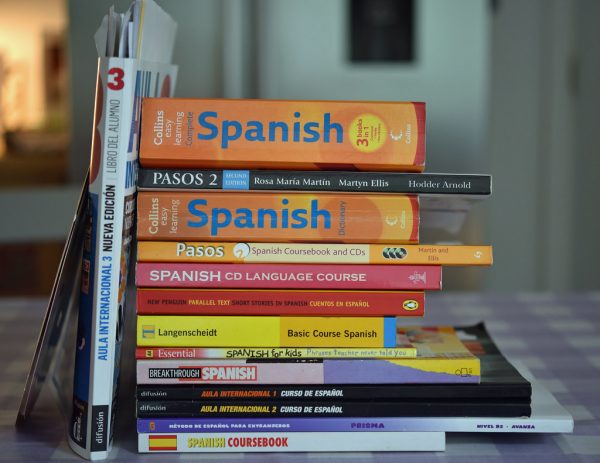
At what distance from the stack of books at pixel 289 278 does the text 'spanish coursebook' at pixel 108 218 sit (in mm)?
25

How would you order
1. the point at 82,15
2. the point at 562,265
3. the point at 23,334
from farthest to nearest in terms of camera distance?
the point at 562,265 → the point at 82,15 → the point at 23,334

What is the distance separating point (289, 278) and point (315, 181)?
0.29ft

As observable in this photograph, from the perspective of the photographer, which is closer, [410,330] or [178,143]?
[178,143]

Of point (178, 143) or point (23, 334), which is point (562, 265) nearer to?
point (23, 334)

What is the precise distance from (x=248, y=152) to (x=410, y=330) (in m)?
0.29

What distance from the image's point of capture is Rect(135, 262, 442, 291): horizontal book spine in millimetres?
733

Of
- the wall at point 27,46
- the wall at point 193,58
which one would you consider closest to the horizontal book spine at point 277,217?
the wall at point 193,58

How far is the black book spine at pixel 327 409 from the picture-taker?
Answer: 736 mm

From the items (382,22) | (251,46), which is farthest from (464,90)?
(251,46)

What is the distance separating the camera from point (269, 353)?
29.4 inches

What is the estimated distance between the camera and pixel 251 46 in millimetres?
2707

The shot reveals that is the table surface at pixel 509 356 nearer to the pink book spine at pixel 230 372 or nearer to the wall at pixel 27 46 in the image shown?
the pink book spine at pixel 230 372

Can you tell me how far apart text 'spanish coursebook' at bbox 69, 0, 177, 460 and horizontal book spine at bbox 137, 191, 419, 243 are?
0.10 feet

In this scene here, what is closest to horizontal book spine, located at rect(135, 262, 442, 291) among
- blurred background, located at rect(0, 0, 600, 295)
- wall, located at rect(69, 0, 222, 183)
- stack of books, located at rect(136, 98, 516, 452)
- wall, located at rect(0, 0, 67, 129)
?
stack of books, located at rect(136, 98, 516, 452)
